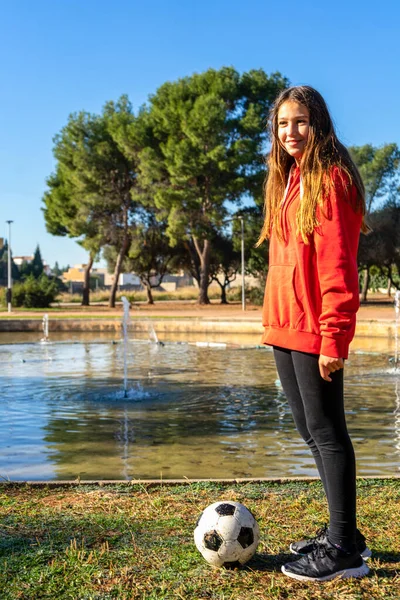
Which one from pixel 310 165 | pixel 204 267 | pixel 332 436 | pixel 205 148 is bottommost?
pixel 332 436

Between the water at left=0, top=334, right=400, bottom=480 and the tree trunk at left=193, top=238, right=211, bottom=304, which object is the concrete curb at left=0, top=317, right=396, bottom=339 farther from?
the tree trunk at left=193, top=238, right=211, bottom=304

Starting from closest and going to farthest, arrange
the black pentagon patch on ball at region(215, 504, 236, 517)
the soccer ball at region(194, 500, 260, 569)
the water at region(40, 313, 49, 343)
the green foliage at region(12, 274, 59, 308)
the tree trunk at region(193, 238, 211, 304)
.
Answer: the soccer ball at region(194, 500, 260, 569)
the black pentagon patch on ball at region(215, 504, 236, 517)
the water at region(40, 313, 49, 343)
the green foliage at region(12, 274, 59, 308)
the tree trunk at region(193, 238, 211, 304)

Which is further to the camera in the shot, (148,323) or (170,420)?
(148,323)

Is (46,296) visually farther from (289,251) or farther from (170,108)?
(289,251)

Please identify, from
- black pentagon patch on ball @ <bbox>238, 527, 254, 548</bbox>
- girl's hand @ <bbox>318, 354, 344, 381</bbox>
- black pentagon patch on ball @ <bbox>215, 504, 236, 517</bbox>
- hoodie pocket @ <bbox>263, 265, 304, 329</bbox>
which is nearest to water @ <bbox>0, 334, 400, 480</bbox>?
black pentagon patch on ball @ <bbox>215, 504, 236, 517</bbox>

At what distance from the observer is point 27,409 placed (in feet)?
29.5

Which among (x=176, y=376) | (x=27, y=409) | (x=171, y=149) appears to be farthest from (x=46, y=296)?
(x=27, y=409)

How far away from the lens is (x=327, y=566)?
9.43ft

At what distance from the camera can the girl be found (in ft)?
9.08

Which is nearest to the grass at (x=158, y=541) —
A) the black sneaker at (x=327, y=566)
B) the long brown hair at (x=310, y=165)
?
the black sneaker at (x=327, y=566)

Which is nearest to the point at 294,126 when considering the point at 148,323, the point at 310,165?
the point at 310,165

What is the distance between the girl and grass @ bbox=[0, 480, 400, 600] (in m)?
0.16

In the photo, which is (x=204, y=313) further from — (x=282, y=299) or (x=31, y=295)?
(x=282, y=299)

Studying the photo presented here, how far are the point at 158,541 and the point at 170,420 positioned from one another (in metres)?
5.02
